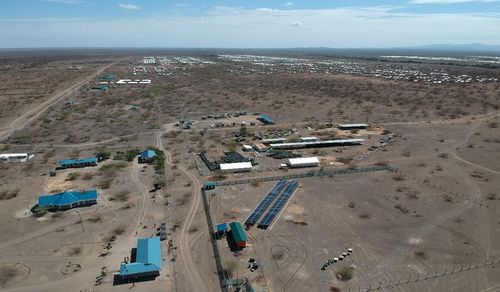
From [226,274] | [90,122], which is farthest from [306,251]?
[90,122]

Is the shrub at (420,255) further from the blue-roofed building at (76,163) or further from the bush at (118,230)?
the blue-roofed building at (76,163)

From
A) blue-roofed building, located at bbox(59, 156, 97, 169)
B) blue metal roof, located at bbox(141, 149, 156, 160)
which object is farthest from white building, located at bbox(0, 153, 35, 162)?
blue metal roof, located at bbox(141, 149, 156, 160)

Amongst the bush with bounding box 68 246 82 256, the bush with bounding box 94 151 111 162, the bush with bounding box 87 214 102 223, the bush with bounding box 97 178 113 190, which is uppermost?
the bush with bounding box 94 151 111 162

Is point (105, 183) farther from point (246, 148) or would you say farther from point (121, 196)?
point (246, 148)

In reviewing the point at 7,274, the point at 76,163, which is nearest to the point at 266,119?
the point at 76,163

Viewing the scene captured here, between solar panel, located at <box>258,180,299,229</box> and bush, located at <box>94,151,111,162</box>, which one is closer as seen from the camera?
solar panel, located at <box>258,180,299,229</box>

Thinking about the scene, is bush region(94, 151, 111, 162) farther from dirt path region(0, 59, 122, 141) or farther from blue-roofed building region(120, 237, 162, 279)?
blue-roofed building region(120, 237, 162, 279)
